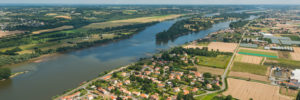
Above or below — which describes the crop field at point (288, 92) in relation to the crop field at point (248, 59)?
below

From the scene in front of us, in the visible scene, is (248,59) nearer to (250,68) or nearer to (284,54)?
(250,68)

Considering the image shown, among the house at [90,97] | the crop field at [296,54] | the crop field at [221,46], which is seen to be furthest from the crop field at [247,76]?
the house at [90,97]

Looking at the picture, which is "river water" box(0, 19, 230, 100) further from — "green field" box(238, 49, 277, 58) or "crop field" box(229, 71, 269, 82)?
"crop field" box(229, 71, 269, 82)

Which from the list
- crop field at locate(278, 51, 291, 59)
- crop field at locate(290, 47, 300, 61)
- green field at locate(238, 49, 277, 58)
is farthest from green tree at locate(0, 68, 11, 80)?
crop field at locate(290, 47, 300, 61)

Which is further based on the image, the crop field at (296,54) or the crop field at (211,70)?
the crop field at (296,54)

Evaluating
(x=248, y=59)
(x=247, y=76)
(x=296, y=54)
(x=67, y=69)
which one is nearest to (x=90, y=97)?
(x=67, y=69)

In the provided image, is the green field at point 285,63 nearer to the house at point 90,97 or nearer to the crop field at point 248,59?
the crop field at point 248,59

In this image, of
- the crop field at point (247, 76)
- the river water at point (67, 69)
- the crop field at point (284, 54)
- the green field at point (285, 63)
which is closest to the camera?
the river water at point (67, 69)

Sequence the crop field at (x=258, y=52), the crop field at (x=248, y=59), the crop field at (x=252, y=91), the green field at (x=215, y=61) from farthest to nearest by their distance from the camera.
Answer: the crop field at (x=258, y=52) → the crop field at (x=248, y=59) → the green field at (x=215, y=61) → the crop field at (x=252, y=91)
